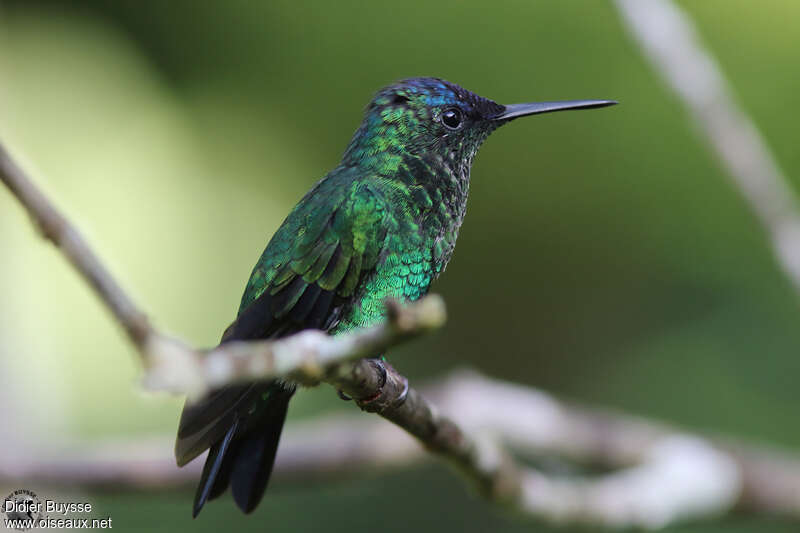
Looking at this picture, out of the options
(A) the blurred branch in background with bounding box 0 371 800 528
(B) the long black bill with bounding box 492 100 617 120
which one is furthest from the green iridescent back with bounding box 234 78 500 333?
(A) the blurred branch in background with bounding box 0 371 800 528

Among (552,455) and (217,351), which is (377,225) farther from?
(552,455)

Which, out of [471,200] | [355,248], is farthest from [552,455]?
A: [471,200]

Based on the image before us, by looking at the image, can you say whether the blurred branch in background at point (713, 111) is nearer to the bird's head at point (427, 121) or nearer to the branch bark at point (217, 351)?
the bird's head at point (427, 121)

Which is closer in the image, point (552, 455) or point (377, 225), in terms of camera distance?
point (377, 225)

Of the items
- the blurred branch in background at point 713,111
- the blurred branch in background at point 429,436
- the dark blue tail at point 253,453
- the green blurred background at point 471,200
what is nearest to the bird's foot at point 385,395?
the blurred branch in background at point 429,436

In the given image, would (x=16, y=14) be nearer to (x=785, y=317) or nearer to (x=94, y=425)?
(x=94, y=425)

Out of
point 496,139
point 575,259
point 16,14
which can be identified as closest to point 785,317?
point 575,259
